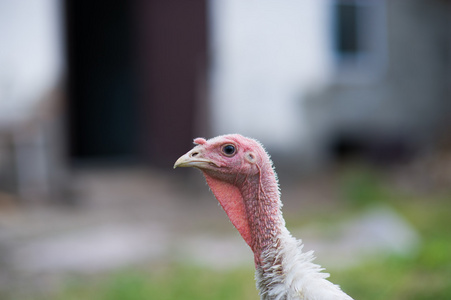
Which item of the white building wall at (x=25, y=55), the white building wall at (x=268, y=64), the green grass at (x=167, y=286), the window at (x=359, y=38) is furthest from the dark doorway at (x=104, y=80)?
the green grass at (x=167, y=286)

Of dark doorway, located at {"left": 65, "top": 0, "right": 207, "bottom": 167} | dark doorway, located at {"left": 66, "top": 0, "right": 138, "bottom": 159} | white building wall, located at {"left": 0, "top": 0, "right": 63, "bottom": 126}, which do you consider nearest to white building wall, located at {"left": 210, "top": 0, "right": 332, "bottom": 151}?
dark doorway, located at {"left": 65, "top": 0, "right": 207, "bottom": 167}

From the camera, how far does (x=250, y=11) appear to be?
876cm

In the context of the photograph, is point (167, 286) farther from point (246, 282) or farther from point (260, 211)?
point (260, 211)

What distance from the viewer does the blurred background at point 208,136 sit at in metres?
4.64

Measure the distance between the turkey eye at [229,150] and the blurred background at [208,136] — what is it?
217cm

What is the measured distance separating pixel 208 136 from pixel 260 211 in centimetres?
629

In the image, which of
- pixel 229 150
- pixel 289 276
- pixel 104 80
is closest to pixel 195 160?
pixel 229 150

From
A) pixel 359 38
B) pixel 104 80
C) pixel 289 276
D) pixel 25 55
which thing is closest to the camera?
pixel 289 276

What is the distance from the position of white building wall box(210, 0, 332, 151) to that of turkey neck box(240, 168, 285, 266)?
6.44m

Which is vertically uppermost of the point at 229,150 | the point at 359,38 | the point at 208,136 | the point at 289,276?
the point at 359,38

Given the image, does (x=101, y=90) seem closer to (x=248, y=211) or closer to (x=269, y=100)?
(x=269, y=100)

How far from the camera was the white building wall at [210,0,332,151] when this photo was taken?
339 inches

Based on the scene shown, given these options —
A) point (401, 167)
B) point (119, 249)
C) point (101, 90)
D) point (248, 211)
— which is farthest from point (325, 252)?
point (101, 90)

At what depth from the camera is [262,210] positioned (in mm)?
1939
